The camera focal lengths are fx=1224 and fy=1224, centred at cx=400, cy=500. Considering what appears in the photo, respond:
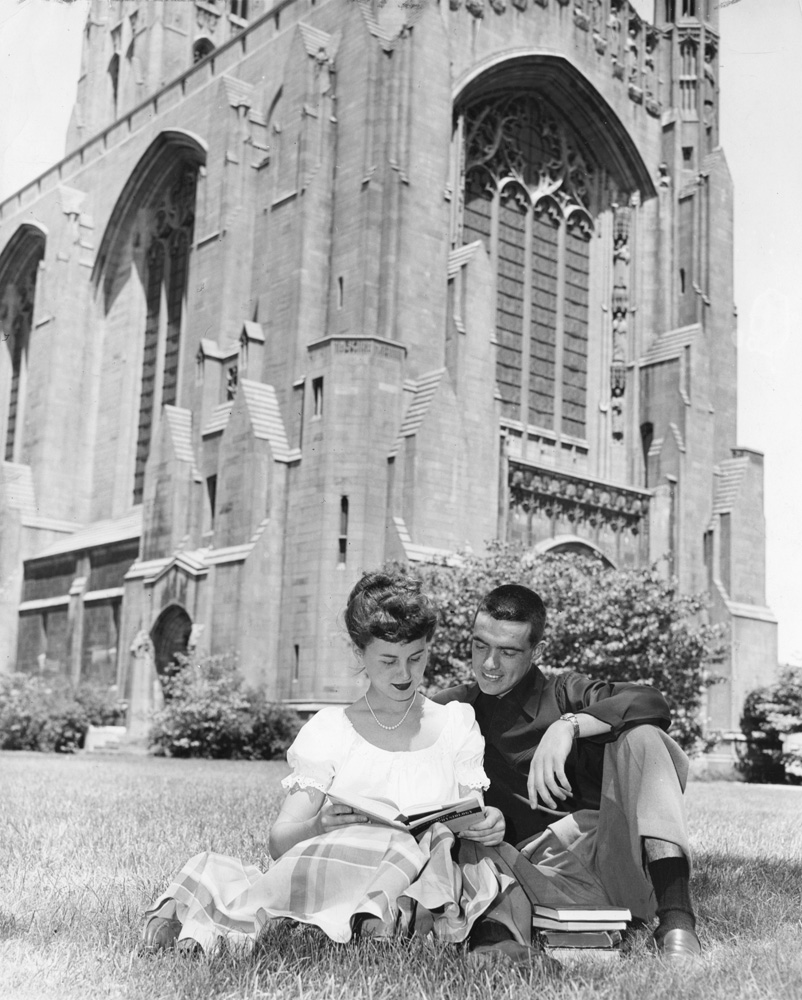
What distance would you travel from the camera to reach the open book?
12.1 ft

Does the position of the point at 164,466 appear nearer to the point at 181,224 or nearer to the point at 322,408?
the point at 322,408

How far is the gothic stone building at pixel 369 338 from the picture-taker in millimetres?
26203

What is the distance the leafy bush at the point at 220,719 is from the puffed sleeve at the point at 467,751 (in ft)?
66.9

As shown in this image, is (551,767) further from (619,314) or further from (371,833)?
(619,314)

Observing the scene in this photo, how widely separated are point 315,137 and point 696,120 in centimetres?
1289

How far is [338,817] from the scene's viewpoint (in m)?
3.77

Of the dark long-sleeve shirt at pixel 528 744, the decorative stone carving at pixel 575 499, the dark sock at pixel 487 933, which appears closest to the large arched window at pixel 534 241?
the decorative stone carving at pixel 575 499

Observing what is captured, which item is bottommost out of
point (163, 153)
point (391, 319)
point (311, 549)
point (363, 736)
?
point (363, 736)

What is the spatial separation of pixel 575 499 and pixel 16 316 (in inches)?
919

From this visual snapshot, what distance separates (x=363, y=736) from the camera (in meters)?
4.11

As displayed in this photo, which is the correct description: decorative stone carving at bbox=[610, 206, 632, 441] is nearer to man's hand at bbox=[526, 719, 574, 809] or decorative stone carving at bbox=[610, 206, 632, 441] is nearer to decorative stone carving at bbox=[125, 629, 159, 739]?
decorative stone carving at bbox=[125, 629, 159, 739]

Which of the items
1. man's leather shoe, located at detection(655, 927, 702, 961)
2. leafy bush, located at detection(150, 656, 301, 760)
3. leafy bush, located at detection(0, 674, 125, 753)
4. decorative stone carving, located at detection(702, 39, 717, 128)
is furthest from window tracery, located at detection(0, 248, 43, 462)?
man's leather shoe, located at detection(655, 927, 702, 961)

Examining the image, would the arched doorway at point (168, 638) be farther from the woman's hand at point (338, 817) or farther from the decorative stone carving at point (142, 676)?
the woman's hand at point (338, 817)

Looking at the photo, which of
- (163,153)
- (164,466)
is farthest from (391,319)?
(163,153)
